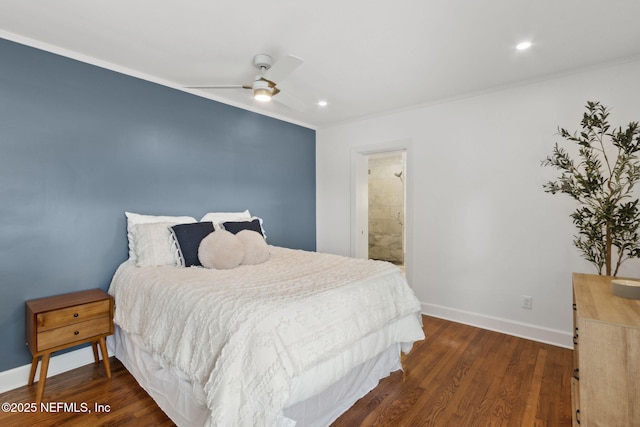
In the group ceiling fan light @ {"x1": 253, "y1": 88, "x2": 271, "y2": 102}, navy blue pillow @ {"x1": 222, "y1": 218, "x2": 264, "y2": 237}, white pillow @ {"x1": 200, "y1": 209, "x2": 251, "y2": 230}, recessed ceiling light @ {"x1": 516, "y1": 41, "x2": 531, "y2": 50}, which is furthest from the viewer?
white pillow @ {"x1": 200, "y1": 209, "x2": 251, "y2": 230}

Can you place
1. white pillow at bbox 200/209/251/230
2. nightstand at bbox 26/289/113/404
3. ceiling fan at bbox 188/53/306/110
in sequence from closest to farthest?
nightstand at bbox 26/289/113/404
ceiling fan at bbox 188/53/306/110
white pillow at bbox 200/209/251/230

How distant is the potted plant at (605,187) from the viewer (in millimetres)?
2158

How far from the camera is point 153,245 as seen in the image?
99.9 inches

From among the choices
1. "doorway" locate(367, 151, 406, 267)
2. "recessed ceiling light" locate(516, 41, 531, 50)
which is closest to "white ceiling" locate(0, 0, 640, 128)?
"recessed ceiling light" locate(516, 41, 531, 50)

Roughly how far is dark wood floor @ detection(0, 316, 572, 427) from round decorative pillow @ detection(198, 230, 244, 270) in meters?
1.00

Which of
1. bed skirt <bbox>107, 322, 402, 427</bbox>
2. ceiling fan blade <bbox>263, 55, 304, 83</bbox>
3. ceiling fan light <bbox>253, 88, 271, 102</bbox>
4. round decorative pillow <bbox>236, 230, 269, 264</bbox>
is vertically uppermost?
ceiling fan blade <bbox>263, 55, 304, 83</bbox>

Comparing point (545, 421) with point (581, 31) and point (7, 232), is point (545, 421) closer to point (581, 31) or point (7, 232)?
point (581, 31)

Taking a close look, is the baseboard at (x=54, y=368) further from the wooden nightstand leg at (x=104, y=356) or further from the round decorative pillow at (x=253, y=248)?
the round decorative pillow at (x=253, y=248)

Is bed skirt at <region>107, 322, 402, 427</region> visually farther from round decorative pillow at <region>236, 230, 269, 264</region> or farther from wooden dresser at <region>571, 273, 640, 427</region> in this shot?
wooden dresser at <region>571, 273, 640, 427</region>

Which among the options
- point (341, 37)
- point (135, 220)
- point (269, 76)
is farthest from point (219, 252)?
point (341, 37)

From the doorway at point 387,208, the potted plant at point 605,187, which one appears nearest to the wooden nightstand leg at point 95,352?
the potted plant at point 605,187

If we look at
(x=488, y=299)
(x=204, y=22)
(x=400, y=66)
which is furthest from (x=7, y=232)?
(x=488, y=299)

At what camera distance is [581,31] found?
2.10 metres

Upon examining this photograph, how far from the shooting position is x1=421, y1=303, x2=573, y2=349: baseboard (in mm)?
2784
